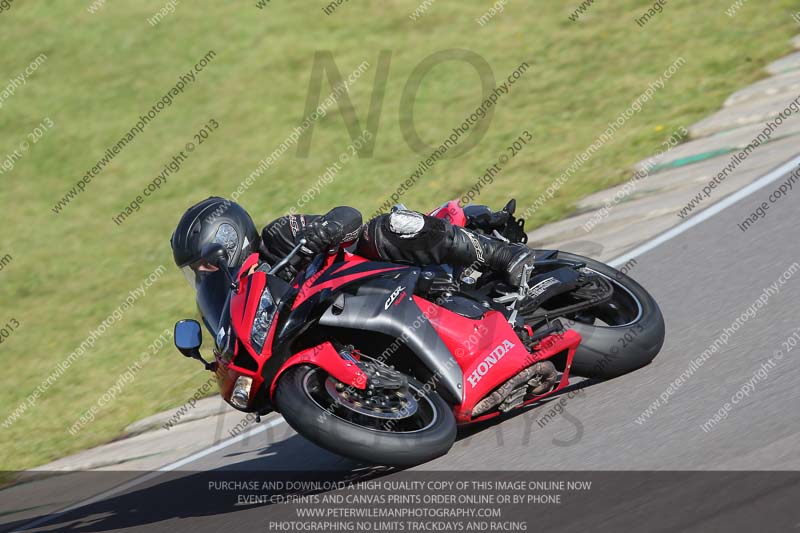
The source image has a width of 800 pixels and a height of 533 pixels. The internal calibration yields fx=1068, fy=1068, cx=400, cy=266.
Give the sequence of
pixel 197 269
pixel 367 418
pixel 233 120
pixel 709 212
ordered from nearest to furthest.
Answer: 1. pixel 367 418
2. pixel 197 269
3. pixel 709 212
4. pixel 233 120

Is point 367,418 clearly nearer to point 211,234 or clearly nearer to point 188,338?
point 188,338

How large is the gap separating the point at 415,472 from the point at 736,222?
4.15m

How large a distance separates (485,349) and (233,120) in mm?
10862

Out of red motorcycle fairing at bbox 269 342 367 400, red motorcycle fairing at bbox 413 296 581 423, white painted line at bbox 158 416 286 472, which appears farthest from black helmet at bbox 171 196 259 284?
white painted line at bbox 158 416 286 472

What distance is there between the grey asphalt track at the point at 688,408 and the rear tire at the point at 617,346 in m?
0.10

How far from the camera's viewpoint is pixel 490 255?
636 centimetres

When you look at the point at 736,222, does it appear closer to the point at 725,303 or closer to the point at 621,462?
the point at 725,303

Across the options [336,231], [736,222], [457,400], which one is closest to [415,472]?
[457,400]

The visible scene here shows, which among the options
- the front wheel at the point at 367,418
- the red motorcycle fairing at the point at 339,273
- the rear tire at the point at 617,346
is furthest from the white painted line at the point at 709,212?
the front wheel at the point at 367,418

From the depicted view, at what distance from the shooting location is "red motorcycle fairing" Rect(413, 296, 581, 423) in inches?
222

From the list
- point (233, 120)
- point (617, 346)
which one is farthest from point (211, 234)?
point (233, 120)

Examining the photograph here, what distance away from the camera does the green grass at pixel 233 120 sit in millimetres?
11039

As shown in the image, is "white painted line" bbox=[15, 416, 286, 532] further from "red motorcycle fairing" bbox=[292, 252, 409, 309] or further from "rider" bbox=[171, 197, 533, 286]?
"red motorcycle fairing" bbox=[292, 252, 409, 309]

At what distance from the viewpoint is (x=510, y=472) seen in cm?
529
